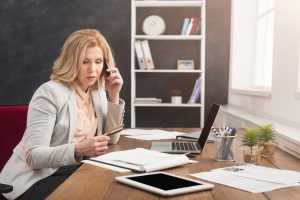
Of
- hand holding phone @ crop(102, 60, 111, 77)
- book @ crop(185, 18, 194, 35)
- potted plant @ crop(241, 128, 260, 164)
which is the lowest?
potted plant @ crop(241, 128, 260, 164)

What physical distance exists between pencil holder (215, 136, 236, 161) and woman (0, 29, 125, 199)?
0.45 m

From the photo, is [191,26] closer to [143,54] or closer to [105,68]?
[143,54]

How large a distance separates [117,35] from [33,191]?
2982 mm

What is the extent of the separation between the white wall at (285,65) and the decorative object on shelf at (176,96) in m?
1.27

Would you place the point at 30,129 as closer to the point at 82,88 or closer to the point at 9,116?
the point at 9,116

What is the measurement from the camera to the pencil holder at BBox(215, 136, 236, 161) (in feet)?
5.36

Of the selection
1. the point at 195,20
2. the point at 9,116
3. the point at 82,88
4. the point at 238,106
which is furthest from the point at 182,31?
the point at 9,116

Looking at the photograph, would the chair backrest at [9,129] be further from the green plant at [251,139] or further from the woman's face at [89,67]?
the green plant at [251,139]

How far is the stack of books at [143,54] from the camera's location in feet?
13.9

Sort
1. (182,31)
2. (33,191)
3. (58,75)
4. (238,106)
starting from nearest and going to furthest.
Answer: (33,191) → (58,75) → (238,106) → (182,31)

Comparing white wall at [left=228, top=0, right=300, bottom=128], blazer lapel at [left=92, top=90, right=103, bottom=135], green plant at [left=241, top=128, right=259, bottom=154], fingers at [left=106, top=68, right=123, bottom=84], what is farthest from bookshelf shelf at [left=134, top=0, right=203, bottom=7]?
green plant at [left=241, top=128, right=259, bottom=154]

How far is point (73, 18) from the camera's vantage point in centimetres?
454

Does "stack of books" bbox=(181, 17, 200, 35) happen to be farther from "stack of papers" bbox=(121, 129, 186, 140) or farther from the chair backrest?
A: the chair backrest

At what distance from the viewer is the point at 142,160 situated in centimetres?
155
